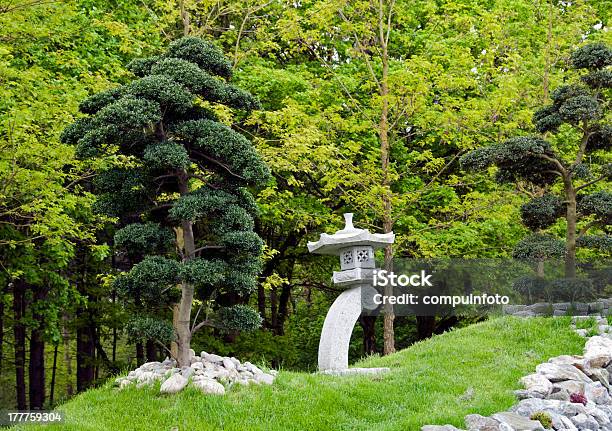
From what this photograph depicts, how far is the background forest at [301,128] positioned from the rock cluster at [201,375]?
9.39ft

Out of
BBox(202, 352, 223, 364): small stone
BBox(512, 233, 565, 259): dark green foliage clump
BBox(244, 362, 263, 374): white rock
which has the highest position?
BBox(512, 233, 565, 259): dark green foliage clump

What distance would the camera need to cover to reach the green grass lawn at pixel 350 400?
275 inches

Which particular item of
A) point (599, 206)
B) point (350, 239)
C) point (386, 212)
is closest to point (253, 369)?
point (350, 239)

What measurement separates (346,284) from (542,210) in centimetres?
370

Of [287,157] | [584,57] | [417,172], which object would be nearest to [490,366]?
[287,157]

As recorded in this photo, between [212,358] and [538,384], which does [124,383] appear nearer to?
[212,358]

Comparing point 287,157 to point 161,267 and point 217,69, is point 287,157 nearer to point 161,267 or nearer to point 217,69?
point 217,69

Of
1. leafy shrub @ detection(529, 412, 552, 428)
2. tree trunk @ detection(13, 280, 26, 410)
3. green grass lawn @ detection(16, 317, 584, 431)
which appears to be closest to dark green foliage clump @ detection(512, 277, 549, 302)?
green grass lawn @ detection(16, 317, 584, 431)

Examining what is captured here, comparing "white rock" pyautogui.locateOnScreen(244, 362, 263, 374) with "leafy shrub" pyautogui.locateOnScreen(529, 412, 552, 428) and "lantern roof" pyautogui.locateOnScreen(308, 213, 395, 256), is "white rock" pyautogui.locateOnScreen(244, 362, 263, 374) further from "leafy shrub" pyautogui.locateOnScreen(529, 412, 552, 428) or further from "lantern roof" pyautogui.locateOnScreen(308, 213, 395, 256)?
"leafy shrub" pyautogui.locateOnScreen(529, 412, 552, 428)

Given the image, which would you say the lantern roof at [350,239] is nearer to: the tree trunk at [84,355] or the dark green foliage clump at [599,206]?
the dark green foliage clump at [599,206]

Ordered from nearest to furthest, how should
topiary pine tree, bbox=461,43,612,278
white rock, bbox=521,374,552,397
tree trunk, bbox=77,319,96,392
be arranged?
1. white rock, bbox=521,374,552,397
2. topiary pine tree, bbox=461,43,612,278
3. tree trunk, bbox=77,319,96,392

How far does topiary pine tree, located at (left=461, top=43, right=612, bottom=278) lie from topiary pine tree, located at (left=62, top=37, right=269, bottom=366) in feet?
15.1

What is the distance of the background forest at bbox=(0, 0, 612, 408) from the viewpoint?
36.1 ft

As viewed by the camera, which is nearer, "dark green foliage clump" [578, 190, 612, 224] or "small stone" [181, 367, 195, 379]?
"small stone" [181, 367, 195, 379]
